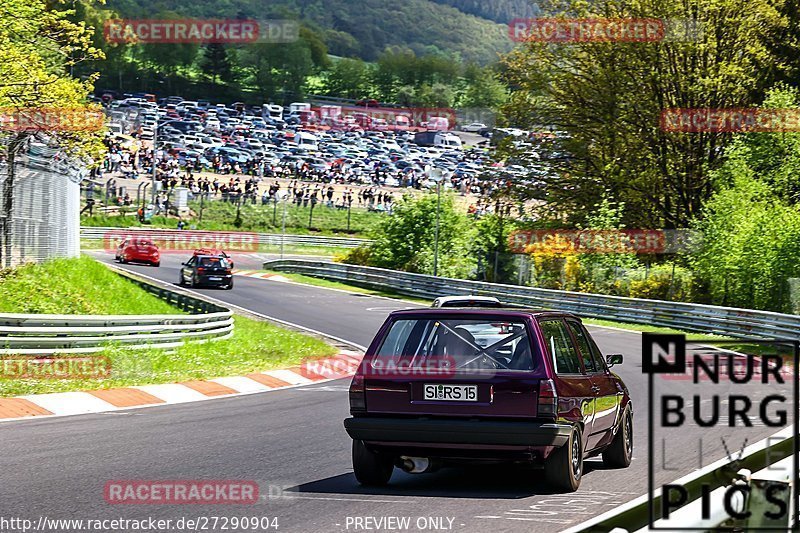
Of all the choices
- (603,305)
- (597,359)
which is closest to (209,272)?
(603,305)

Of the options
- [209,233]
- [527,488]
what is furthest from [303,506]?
[209,233]

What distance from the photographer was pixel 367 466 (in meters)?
9.06

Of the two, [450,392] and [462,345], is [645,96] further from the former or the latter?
[450,392]

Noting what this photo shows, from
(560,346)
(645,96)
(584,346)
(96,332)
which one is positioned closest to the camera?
(560,346)

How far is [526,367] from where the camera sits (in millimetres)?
8844

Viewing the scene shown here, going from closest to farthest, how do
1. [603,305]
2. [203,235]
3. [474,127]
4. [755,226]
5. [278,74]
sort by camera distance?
[755,226] < [603,305] < [203,235] < [474,127] < [278,74]

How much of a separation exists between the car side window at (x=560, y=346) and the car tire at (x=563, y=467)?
60 cm

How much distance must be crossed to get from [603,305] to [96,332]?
22992 mm

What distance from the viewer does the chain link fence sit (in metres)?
22.7

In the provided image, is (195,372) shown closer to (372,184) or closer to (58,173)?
(58,173)

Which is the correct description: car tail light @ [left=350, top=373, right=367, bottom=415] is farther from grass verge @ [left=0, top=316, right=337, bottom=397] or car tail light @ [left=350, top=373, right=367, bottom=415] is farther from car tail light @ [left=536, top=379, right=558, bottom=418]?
grass verge @ [left=0, top=316, right=337, bottom=397]

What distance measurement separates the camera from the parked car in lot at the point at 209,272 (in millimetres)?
41513

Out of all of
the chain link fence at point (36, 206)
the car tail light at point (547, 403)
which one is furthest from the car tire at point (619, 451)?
the chain link fence at point (36, 206)

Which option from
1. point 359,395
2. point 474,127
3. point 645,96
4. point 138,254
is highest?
point 474,127
